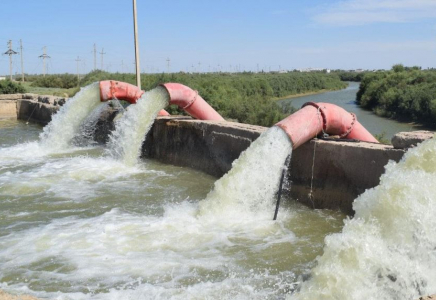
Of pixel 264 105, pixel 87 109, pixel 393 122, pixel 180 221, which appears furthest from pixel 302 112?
pixel 393 122

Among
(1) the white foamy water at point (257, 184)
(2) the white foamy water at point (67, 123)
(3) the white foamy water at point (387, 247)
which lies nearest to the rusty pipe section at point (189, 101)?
(2) the white foamy water at point (67, 123)

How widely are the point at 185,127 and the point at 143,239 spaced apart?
161 inches

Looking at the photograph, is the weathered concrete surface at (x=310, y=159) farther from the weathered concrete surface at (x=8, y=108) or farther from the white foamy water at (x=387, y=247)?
the weathered concrete surface at (x=8, y=108)

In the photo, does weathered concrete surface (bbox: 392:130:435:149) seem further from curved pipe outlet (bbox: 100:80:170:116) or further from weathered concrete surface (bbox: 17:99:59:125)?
weathered concrete surface (bbox: 17:99:59:125)

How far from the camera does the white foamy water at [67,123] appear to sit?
1077cm

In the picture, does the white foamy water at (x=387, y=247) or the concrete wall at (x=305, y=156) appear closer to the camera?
the white foamy water at (x=387, y=247)

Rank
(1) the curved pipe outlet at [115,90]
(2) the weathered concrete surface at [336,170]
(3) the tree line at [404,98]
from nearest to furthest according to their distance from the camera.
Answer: (2) the weathered concrete surface at [336,170], (1) the curved pipe outlet at [115,90], (3) the tree line at [404,98]

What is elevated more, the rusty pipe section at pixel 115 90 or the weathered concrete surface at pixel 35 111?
the rusty pipe section at pixel 115 90

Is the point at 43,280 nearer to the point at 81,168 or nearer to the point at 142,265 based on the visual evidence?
the point at 142,265

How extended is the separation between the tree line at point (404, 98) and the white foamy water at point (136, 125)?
484 inches

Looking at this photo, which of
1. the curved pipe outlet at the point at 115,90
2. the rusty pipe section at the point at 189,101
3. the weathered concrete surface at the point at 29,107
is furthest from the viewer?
the weathered concrete surface at the point at 29,107

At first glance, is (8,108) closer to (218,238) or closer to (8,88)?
(8,88)

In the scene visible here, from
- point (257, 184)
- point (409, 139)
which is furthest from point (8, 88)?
point (409, 139)

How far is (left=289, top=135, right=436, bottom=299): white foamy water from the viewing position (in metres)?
3.59
